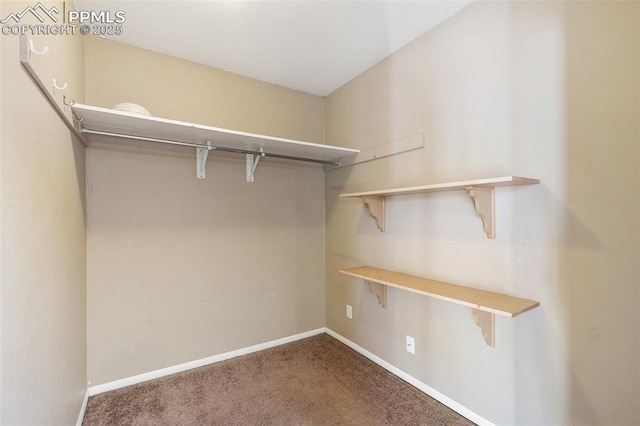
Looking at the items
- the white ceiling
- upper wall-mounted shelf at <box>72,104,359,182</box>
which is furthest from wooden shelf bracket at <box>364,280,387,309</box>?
the white ceiling

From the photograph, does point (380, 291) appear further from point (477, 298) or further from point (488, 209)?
point (488, 209)

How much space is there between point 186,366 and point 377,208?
1877 mm

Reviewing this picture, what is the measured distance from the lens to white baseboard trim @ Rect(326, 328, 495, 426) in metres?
1.53

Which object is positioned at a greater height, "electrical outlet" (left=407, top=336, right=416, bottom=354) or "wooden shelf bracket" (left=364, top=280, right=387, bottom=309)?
"wooden shelf bracket" (left=364, top=280, right=387, bottom=309)

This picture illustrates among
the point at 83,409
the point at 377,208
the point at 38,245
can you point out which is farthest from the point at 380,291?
the point at 83,409

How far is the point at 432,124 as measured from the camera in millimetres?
1749

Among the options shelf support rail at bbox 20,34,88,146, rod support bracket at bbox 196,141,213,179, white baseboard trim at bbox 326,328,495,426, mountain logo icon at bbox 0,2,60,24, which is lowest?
white baseboard trim at bbox 326,328,495,426

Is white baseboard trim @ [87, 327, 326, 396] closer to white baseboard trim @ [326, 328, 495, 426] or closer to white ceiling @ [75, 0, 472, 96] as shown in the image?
white baseboard trim @ [326, 328, 495, 426]

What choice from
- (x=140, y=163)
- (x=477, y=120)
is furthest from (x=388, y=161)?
(x=140, y=163)

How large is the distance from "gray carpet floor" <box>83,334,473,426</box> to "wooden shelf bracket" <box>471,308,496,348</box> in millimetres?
545

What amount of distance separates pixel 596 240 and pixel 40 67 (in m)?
2.24

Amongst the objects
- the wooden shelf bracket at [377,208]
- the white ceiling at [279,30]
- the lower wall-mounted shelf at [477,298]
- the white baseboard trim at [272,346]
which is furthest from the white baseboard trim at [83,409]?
the white ceiling at [279,30]

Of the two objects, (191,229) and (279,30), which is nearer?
(279,30)

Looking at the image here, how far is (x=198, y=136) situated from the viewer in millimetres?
1845
